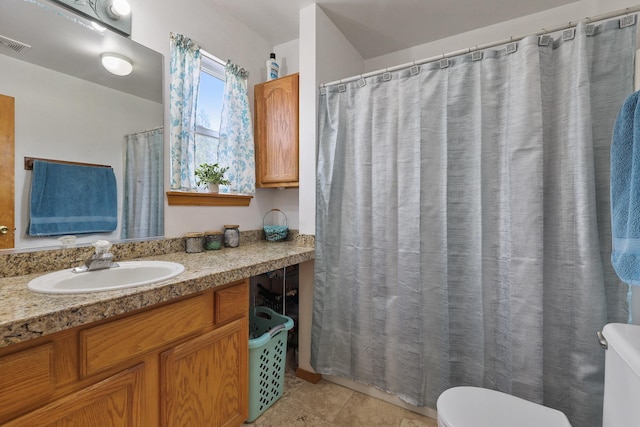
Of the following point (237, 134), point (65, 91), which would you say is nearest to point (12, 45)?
point (65, 91)

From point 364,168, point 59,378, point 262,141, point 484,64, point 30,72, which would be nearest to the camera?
point 59,378

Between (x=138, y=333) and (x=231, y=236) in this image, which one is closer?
(x=138, y=333)

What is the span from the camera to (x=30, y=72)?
1131 millimetres

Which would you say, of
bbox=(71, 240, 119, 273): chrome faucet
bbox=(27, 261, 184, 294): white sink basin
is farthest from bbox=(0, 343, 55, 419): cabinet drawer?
bbox=(71, 240, 119, 273): chrome faucet

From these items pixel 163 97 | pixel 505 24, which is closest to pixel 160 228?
pixel 163 97

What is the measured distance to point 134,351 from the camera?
0.93 m

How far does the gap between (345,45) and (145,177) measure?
5.77 feet

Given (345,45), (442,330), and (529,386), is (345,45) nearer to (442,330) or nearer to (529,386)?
(442,330)

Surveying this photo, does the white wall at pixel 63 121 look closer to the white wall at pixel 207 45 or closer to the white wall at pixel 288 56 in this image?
the white wall at pixel 207 45

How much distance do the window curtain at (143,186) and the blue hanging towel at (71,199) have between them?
2.6 inches

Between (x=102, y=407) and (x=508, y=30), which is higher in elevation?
(x=508, y=30)

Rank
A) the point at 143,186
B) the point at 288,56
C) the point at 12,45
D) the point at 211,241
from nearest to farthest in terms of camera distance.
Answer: the point at 12,45 < the point at 143,186 < the point at 211,241 < the point at 288,56

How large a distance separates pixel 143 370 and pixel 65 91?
123cm

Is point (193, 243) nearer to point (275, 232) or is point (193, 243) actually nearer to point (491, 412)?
point (275, 232)
